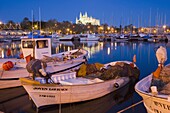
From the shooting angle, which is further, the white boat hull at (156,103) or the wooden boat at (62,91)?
the wooden boat at (62,91)

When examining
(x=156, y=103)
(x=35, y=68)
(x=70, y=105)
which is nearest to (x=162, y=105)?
(x=156, y=103)

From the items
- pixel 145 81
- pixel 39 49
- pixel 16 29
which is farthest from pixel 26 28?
pixel 145 81

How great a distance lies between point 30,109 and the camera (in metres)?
12.7

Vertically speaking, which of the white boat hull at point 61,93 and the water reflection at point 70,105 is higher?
the white boat hull at point 61,93

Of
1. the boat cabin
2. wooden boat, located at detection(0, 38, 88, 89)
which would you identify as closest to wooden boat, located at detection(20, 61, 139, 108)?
wooden boat, located at detection(0, 38, 88, 89)

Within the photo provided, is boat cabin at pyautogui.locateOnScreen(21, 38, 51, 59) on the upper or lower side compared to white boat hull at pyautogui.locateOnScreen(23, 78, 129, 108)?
upper

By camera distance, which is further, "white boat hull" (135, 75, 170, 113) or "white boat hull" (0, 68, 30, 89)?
"white boat hull" (0, 68, 30, 89)

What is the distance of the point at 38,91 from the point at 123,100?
5825 mm

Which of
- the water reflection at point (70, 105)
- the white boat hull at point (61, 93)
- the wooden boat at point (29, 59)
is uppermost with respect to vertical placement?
the wooden boat at point (29, 59)

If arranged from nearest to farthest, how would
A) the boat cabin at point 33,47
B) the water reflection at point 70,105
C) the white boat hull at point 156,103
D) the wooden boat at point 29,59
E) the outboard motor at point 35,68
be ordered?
the white boat hull at point 156,103
the outboard motor at point 35,68
the water reflection at point 70,105
the wooden boat at point 29,59
the boat cabin at point 33,47

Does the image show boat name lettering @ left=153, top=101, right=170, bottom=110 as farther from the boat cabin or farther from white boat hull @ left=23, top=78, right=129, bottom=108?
the boat cabin

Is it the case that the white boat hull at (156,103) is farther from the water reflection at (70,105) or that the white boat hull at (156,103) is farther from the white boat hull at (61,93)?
the water reflection at (70,105)

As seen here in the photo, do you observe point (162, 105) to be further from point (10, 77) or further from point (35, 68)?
point (10, 77)

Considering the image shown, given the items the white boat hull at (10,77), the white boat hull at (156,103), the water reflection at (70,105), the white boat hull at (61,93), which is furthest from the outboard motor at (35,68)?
the white boat hull at (156,103)
